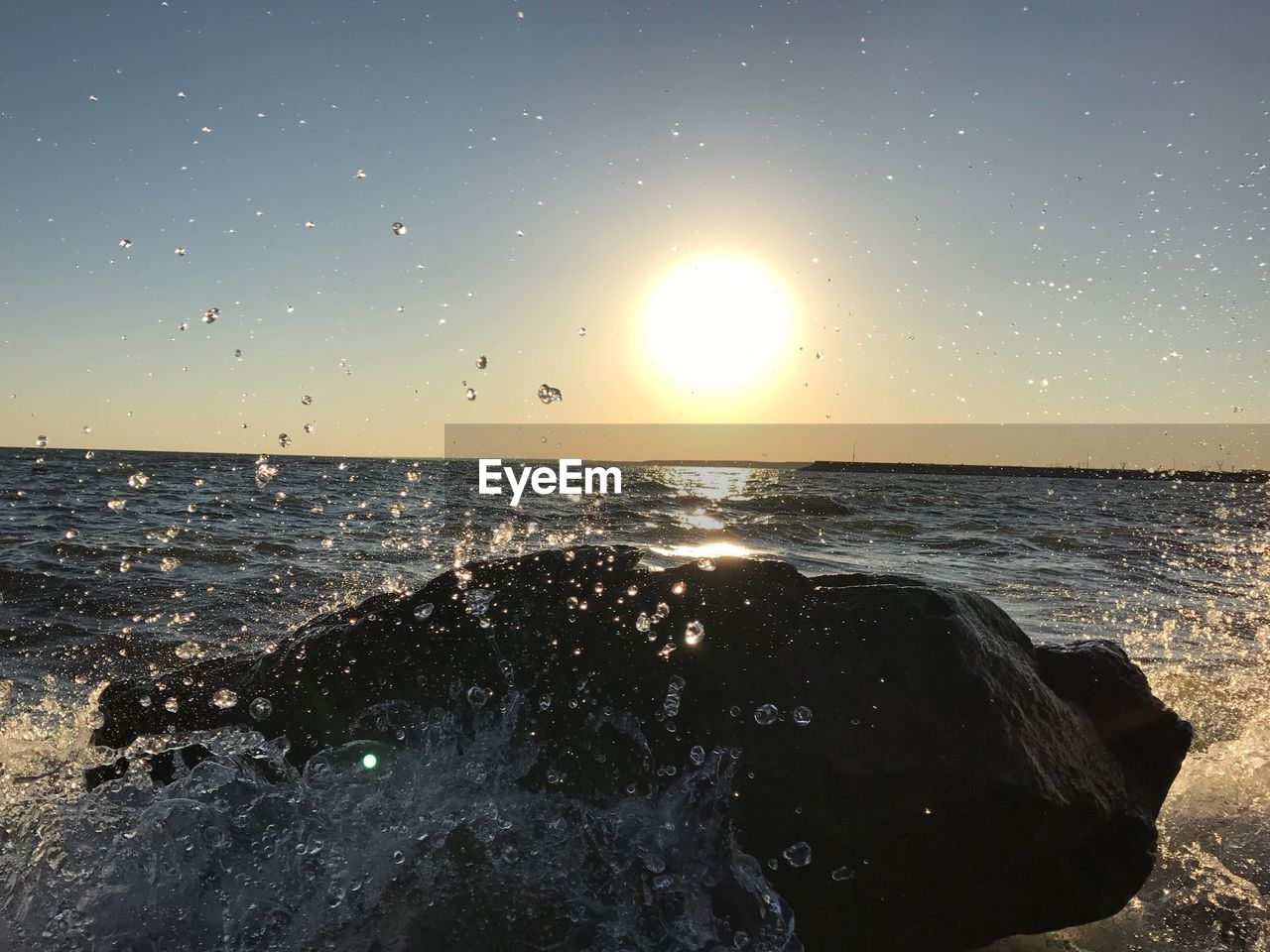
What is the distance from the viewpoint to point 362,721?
304 centimetres

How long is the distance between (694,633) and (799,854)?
0.83 metres

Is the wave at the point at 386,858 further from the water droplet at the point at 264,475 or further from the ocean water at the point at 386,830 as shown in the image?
the water droplet at the point at 264,475

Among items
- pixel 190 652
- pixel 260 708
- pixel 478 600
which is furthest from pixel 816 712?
pixel 190 652

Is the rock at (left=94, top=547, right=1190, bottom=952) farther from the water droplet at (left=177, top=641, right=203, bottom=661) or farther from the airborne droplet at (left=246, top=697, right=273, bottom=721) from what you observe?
the water droplet at (left=177, top=641, right=203, bottom=661)

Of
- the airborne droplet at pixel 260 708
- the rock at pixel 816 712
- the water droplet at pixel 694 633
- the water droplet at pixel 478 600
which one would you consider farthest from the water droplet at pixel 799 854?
the airborne droplet at pixel 260 708

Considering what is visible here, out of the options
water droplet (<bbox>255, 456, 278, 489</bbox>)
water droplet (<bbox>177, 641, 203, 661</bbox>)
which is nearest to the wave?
water droplet (<bbox>177, 641, 203, 661</bbox>)

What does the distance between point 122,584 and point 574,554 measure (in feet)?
22.3

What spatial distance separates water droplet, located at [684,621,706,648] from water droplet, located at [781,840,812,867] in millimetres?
761

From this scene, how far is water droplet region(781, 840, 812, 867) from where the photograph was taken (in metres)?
2.54

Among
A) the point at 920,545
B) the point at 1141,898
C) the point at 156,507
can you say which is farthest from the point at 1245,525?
the point at 156,507

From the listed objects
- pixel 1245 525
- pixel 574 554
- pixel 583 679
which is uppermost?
pixel 574 554

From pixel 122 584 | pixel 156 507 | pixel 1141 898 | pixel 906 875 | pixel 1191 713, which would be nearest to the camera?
pixel 906 875

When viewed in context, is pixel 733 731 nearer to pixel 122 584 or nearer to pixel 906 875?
pixel 906 875

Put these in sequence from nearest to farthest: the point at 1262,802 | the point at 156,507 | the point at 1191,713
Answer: the point at 1262,802
the point at 1191,713
the point at 156,507
